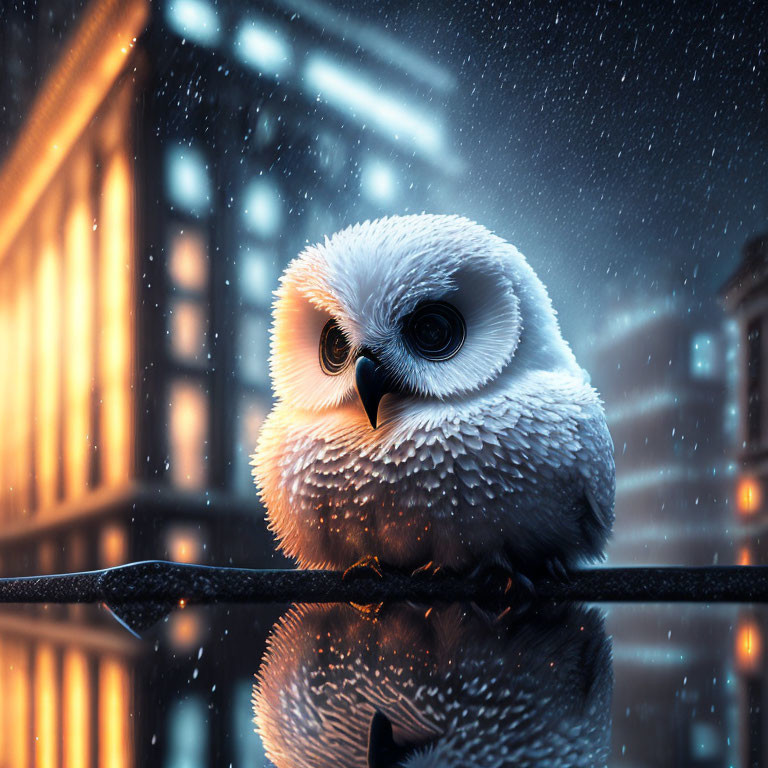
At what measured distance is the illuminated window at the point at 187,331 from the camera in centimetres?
123

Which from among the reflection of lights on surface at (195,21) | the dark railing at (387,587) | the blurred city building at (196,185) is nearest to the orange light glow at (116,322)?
the blurred city building at (196,185)

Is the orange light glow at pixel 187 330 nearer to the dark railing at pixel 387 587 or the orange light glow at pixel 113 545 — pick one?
the orange light glow at pixel 113 545

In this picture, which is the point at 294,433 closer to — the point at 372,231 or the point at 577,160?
the point at 372,231

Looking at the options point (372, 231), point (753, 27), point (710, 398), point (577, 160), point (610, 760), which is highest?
point (753, 27)

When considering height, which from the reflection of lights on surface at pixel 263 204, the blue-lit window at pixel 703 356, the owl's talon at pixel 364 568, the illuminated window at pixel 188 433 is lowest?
the owl's talon at pixel 364 568

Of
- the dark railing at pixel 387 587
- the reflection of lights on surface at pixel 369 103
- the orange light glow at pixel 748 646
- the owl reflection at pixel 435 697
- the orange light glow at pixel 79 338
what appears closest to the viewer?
the owl reflection at pixel 435 697

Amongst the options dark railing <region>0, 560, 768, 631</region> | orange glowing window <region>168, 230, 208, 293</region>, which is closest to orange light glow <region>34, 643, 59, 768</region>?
dark railing <region>0, 560, 768, 631</region>

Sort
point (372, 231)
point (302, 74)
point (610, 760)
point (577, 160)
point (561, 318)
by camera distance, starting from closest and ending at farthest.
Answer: point (610, 760) < point (372, 231) < point (561, 318) < point (577, 160) < point (302, 74)

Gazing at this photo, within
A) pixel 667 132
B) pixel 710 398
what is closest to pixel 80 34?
pixel 667 132

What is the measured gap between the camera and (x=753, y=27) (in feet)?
3.59

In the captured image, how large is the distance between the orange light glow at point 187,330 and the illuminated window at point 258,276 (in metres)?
0.09

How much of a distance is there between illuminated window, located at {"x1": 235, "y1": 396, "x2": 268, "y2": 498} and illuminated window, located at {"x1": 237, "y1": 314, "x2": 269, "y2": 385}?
41 millimetres

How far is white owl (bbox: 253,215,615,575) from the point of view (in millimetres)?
585

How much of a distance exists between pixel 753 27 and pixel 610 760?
48.8 inches
